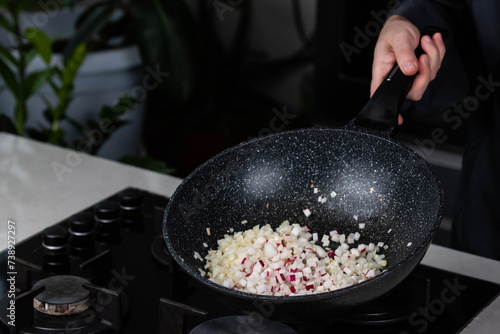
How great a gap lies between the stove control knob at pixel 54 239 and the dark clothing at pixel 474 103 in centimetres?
60

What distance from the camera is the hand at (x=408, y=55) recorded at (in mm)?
872

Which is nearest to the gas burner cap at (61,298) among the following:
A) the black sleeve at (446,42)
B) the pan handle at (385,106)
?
the pan handle at (385,106)

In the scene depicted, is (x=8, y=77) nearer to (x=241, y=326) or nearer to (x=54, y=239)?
(x=54, y=239)

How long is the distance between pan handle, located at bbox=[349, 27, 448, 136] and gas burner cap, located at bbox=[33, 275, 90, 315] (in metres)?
0.38

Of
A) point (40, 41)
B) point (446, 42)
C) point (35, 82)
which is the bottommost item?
point (35, 82)

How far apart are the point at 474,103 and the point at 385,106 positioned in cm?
38

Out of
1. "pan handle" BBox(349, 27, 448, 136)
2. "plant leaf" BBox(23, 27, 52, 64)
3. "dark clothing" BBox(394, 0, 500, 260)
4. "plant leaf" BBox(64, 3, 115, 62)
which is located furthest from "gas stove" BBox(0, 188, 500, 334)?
"plant leaf" BBox(64, 3, 115, 62)

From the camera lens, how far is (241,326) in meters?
0.74

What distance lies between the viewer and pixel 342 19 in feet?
5.61

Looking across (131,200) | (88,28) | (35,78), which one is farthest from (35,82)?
(131,200)

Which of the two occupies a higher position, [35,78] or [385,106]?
[385,106]

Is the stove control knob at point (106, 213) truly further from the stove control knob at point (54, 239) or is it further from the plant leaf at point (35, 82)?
the plant leaf at point (35, 82)

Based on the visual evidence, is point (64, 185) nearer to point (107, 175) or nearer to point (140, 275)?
point (107, 175)

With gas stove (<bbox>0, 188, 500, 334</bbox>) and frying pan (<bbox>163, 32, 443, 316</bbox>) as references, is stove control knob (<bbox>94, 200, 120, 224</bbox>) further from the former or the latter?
frying pan (<bbox>163, 32, 443, 316</bbox>)
